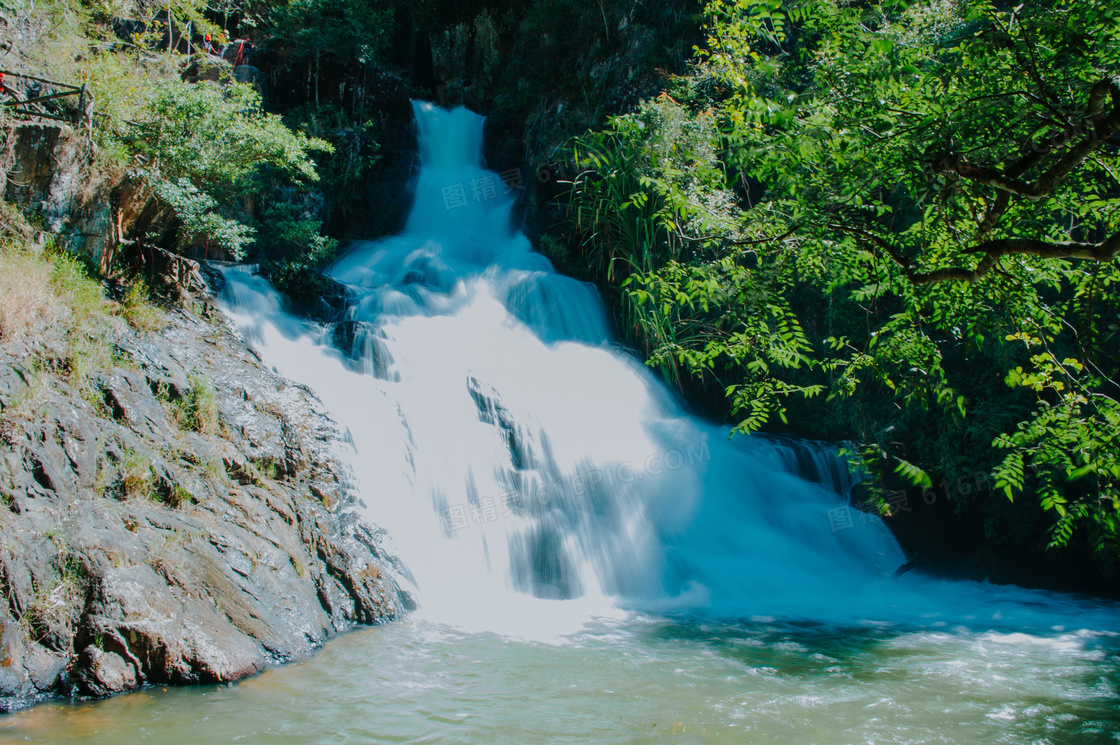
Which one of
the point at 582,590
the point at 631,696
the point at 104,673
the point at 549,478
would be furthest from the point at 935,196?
the point at 549,478

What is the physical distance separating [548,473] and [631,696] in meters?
4.33

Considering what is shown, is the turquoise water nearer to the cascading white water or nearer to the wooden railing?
the cascading white water

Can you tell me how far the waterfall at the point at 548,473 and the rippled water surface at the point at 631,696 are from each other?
1074 millimetres

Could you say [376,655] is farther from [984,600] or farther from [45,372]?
[984,600]

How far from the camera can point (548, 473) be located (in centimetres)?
884

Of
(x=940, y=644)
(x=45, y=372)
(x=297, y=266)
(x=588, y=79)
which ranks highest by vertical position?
(x=588, y=79)

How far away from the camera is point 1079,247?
2305 millimetres

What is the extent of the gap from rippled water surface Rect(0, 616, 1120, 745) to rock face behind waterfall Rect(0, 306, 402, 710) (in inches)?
12.4

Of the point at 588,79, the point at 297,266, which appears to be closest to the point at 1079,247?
the point at 297,266

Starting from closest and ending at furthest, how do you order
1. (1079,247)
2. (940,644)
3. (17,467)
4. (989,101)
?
(1079,247), (989,101), (17,467), (940,644)

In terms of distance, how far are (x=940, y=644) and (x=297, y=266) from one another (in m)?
9.80

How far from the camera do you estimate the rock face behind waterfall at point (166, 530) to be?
438 centimetres

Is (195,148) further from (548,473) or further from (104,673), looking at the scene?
(104,673)

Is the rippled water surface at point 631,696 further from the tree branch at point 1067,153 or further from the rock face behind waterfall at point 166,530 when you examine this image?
the tree branch at point 1067,153
